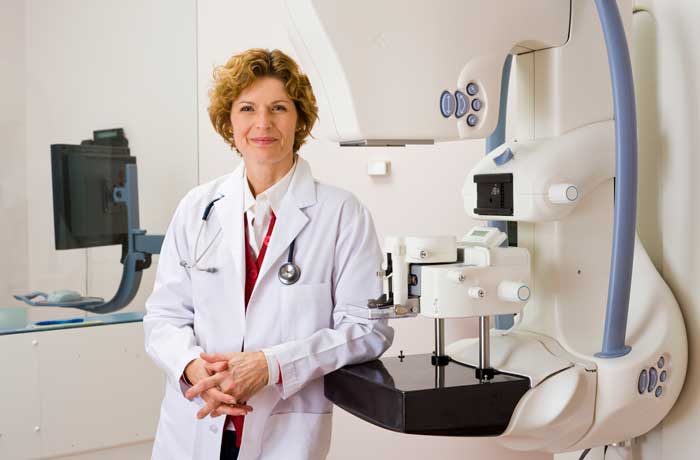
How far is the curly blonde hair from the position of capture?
174 centimetres

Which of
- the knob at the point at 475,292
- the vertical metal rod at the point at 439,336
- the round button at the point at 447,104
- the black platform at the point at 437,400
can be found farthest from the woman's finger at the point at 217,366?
the round button at the point at 447,104

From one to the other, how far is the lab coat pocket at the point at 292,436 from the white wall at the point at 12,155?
4.19 feet

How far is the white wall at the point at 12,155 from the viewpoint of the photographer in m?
2.53

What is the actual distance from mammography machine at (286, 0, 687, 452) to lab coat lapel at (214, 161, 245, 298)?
0.31 meters

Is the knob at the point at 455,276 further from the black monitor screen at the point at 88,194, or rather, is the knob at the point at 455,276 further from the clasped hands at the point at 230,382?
the black monitor screen at the point at 88,194

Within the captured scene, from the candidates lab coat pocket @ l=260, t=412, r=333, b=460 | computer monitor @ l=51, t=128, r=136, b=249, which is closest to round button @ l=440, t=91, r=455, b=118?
lab coat pocket @ l=260, t=412, r=333, b=460

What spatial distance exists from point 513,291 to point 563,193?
0.18 m

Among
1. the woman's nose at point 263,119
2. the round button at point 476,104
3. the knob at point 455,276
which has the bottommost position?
the knob at point 455,276

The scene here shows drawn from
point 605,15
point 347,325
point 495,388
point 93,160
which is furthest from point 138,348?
point 605,15

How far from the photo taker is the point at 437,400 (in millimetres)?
1238

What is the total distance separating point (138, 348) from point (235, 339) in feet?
3.85

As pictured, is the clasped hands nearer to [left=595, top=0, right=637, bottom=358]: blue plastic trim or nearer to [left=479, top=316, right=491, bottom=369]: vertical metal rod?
[left=479, top=316, right=491, bottom=369]: vertical metal rod

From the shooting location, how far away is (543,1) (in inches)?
54.0

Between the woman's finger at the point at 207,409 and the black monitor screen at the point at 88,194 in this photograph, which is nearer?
the woman's finger at the point at 207,409
